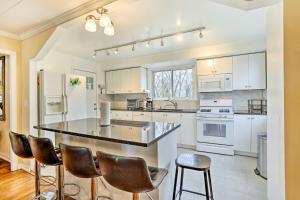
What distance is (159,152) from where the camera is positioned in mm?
1620

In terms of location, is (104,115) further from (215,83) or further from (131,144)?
(215,83)

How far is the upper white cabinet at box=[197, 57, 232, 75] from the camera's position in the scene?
3764 mm

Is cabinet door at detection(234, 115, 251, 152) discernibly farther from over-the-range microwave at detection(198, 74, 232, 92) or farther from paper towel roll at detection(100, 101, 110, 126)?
paper towel roll at detection(100, 101, 110, 126)

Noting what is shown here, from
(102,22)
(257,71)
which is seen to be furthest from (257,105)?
(102,22)

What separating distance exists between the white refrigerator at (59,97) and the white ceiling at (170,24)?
0.83 metres

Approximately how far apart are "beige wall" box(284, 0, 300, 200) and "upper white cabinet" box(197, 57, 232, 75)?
274cm

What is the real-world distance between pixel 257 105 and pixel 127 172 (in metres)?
3.69

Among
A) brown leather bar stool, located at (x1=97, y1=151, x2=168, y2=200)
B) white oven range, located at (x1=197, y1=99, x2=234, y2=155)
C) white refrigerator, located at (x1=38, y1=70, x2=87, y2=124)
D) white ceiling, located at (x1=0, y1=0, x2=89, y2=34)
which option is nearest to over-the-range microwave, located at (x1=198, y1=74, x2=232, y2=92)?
white oven range, located at (x1=197, y1=99, x2=234, y2=155)

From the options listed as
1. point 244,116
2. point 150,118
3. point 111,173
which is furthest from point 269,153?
point 150,118

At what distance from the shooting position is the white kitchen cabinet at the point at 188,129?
3.96m

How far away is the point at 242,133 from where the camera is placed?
3.46 metres

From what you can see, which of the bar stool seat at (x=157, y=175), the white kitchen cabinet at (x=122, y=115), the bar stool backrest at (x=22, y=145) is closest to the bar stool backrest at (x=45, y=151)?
the bar stool backrest at (x=22, y=145)

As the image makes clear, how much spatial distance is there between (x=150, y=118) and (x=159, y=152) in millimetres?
2830

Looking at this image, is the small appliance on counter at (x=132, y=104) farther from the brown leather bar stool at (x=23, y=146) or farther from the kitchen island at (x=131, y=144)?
the brown leather bar stool at (x=23, y=146)
